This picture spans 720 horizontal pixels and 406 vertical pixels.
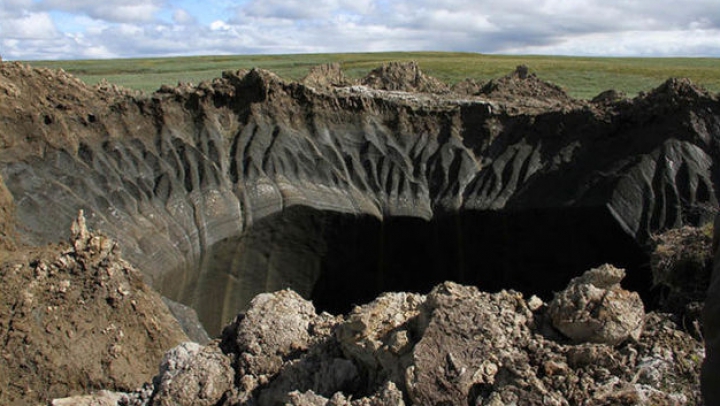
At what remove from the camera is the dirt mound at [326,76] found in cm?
3022

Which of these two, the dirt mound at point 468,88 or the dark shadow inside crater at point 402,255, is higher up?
the dirt mound at point 468,88

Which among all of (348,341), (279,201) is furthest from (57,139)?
(348,341)

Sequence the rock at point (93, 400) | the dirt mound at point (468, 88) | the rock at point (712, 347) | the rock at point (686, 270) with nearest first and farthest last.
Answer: the rock at point (712, 347) < the rock at point (686, 270) < the rock at point (93, 400) < the dirt mound at point (468, 88)

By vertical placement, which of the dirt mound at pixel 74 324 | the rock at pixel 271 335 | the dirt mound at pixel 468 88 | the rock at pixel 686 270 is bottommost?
the dirt mound at pixel 74 324

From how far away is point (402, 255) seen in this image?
846 inches

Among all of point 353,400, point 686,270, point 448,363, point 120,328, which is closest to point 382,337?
point 353,400

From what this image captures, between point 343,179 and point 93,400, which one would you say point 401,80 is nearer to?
point 343,179

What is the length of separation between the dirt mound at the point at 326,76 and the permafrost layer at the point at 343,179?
5724mm

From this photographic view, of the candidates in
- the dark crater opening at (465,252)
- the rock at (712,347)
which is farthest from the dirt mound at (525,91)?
the rock at (712,347)

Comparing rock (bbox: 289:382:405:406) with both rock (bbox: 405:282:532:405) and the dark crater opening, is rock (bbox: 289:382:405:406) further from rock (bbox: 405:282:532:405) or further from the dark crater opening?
the dark crater opening

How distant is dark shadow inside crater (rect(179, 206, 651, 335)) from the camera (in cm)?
1900

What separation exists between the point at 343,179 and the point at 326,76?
10436 mm

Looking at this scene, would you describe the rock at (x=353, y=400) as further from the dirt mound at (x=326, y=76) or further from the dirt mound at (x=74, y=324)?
the dirt mound at (x=326, y=76)

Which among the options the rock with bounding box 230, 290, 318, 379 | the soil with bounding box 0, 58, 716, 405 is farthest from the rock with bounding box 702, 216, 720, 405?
the rock with bounding box 230, 290, 318, 379
